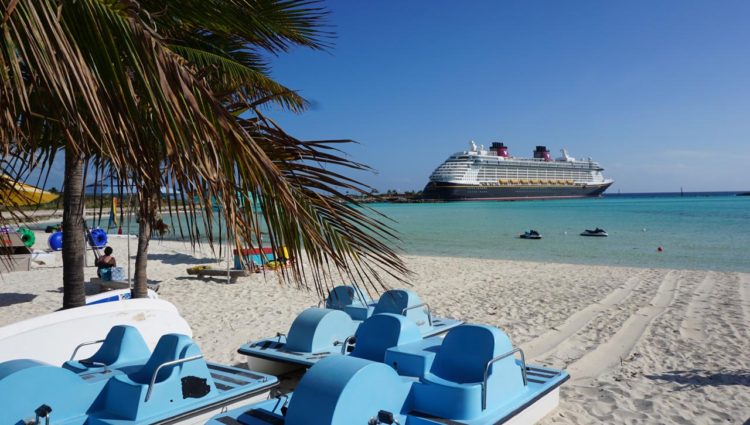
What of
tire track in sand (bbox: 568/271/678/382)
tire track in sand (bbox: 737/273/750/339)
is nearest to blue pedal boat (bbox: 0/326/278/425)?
tire track in sand (bbox: 568/271/678/382)

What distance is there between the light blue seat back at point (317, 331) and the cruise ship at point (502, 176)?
7301 centimetres

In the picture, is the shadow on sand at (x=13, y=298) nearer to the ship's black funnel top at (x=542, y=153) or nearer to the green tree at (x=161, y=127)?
the green tree at (x=161, y=127)

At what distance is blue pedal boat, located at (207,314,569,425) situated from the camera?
3055 millimetres

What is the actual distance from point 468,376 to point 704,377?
318cm

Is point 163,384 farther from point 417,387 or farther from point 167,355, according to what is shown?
point 417,387

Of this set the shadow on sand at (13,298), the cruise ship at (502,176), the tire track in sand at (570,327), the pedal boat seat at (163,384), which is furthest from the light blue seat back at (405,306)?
the cruise ship at (502,176)

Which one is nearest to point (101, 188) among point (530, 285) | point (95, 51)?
point (95, 51)

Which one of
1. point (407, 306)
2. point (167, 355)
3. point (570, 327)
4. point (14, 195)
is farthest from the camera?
point (570, 327)

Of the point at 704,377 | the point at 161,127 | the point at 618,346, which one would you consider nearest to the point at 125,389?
the point at 161,127

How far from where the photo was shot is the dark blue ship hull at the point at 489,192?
79000 mm

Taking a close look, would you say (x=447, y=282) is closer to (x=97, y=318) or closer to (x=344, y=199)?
(x=97, y=318)

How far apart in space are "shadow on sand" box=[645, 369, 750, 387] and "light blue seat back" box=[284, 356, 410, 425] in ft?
12.4

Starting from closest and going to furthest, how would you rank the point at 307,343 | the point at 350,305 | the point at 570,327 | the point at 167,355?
the point at 167,355 < the point at 307,343 < the point at 350,305 < the point at 570,327

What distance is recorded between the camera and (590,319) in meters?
8.55
